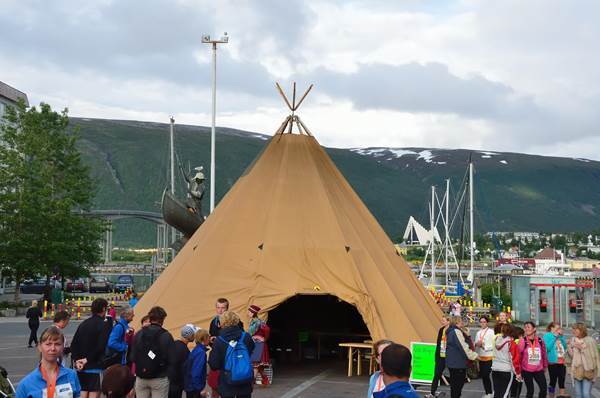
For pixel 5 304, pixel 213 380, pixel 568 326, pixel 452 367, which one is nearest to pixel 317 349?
pixel 452 367

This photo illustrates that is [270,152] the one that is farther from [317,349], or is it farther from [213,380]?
[213,380]

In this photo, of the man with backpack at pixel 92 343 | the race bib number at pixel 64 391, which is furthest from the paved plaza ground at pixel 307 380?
the race bib number at pixel 64 391

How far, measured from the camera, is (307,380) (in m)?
15.7

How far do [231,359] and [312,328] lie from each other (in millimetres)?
12772

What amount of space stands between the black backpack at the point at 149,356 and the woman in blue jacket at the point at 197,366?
0.62 metres

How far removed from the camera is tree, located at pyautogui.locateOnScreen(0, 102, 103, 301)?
3822 centimetres

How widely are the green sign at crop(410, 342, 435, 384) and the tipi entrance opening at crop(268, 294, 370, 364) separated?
5035mm

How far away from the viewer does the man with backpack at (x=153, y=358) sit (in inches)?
340

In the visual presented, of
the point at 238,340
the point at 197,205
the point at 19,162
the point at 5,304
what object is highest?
the point at 19,162

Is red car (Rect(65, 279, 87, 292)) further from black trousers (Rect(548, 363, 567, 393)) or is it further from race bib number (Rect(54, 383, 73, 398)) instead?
race bib number (Rect(54, 383, 73, 398))

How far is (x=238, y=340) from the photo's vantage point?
8.58 m

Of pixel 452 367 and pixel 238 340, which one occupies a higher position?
pixel 238 340

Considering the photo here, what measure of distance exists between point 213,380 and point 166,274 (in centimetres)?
835

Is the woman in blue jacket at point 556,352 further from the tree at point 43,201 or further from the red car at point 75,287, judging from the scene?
the red car at point 75,287
